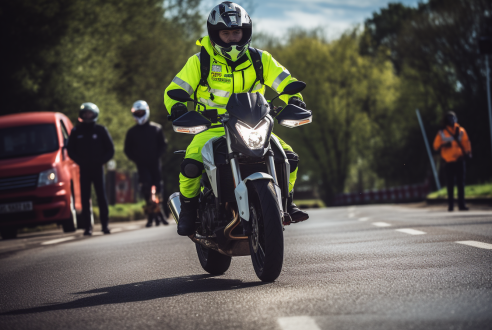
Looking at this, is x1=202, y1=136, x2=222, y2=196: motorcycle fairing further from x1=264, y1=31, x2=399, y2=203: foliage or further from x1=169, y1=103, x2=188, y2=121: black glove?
x1=264, y1=31, x2=399, y2=203: foliage

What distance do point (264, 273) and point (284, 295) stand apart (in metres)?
0.60

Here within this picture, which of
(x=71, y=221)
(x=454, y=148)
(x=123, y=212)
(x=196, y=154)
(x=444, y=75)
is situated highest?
(x=444, y=75)

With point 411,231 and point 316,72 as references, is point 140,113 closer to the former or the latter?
point 411,231

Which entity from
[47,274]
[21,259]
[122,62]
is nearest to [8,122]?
[21,259]

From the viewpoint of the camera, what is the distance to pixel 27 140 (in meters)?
14.4

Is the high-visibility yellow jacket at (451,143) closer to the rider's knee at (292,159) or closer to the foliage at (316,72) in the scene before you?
the foliage at (316,72)

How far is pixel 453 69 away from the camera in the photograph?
38281mm

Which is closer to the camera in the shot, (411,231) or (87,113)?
(411,231)

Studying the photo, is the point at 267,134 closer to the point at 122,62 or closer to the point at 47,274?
the point at 47,274

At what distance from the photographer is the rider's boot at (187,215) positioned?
6305mm

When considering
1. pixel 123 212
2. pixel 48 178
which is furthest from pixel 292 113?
pixel 123 212

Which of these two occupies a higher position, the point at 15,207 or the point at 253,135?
the point at 253,135

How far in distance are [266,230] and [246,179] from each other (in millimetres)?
454

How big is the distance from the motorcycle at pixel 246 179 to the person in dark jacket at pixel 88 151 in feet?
25.0
